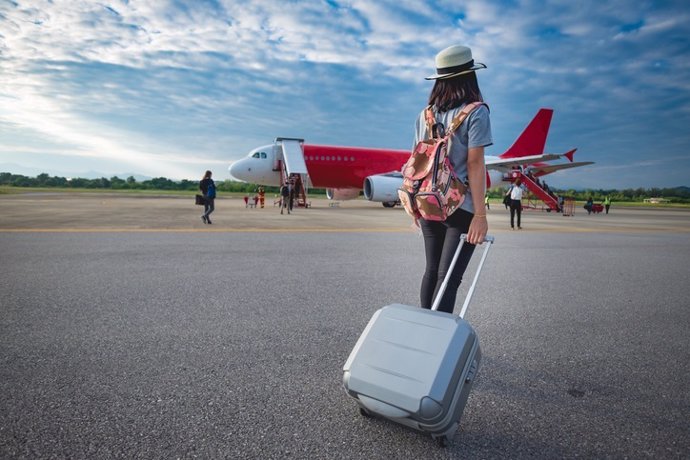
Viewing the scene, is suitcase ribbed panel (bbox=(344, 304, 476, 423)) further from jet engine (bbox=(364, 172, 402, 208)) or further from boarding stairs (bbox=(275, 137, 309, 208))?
jet engine (bbox=(364, 172, 402, 208))

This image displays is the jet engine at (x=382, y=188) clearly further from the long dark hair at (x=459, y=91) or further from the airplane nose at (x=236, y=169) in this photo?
the long dark hair at (x=459, y=91)

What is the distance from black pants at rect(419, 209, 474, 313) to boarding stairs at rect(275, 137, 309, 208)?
52.5ft

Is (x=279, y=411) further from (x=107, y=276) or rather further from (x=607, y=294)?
(x=607, y=294)

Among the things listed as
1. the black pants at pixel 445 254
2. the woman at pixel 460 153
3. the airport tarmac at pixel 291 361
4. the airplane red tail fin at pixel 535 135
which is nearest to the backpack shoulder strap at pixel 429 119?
the woman at pixel 460 153

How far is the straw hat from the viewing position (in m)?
2.23

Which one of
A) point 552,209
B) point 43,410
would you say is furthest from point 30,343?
point 552,209

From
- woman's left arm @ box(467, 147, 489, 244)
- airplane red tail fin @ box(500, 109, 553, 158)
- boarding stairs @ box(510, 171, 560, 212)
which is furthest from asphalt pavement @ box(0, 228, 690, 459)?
airplane red tail fin @ box(500, 109, 553, 158)

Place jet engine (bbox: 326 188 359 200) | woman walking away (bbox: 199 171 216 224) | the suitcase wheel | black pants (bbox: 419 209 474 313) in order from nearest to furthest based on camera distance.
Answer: the suitcase wheel → black pants (bbox: 419 209 474 313) → woman walking away (bbox: 199 171 216 224) → jet engine (bbox: 326 188 359 200)

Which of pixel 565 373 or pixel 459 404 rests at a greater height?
pixel 459 404

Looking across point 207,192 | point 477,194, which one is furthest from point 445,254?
point 207,192

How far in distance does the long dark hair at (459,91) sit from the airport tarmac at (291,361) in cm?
156

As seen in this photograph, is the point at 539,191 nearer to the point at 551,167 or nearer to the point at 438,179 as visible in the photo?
the point at 551,167

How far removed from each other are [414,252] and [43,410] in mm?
5895

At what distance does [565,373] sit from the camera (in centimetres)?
242
